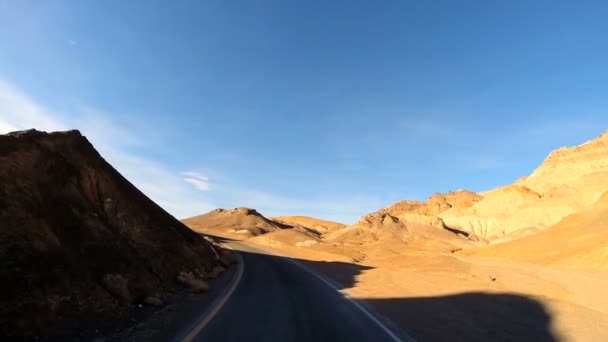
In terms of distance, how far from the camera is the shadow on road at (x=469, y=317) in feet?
33.0

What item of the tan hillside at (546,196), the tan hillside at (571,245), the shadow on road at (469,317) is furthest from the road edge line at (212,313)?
the tan hillside at (546,196)

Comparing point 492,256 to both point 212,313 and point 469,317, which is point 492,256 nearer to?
point 469,317

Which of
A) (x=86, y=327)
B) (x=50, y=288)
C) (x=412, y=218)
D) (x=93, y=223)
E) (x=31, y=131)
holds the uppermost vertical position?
(x=412, y=218)

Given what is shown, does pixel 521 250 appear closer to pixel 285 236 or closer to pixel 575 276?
pixel 575 276

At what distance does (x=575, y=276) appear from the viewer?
2973 centimetres

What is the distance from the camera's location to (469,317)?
12.5 m

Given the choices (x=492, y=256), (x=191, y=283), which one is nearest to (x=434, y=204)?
(x=492, y=256)

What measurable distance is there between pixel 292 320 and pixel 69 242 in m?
6.54

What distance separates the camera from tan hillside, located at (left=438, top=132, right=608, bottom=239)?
289 ft

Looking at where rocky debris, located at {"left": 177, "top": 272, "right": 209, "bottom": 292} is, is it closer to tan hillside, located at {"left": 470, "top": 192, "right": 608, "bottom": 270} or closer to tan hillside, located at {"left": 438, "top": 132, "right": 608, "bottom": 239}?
tan hillside, located at {"left": 470, "top": 192, "right": 608, "bottom": 270}

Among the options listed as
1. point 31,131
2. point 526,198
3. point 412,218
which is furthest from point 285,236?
point 31,131

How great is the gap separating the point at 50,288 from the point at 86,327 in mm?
1338

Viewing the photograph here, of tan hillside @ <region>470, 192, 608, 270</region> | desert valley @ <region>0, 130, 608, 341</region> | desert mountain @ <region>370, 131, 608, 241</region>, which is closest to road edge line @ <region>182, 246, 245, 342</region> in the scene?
desert valley @ <region>0, 130, 608, 341</region>

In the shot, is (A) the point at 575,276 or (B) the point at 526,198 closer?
(A) the point at 575,276
